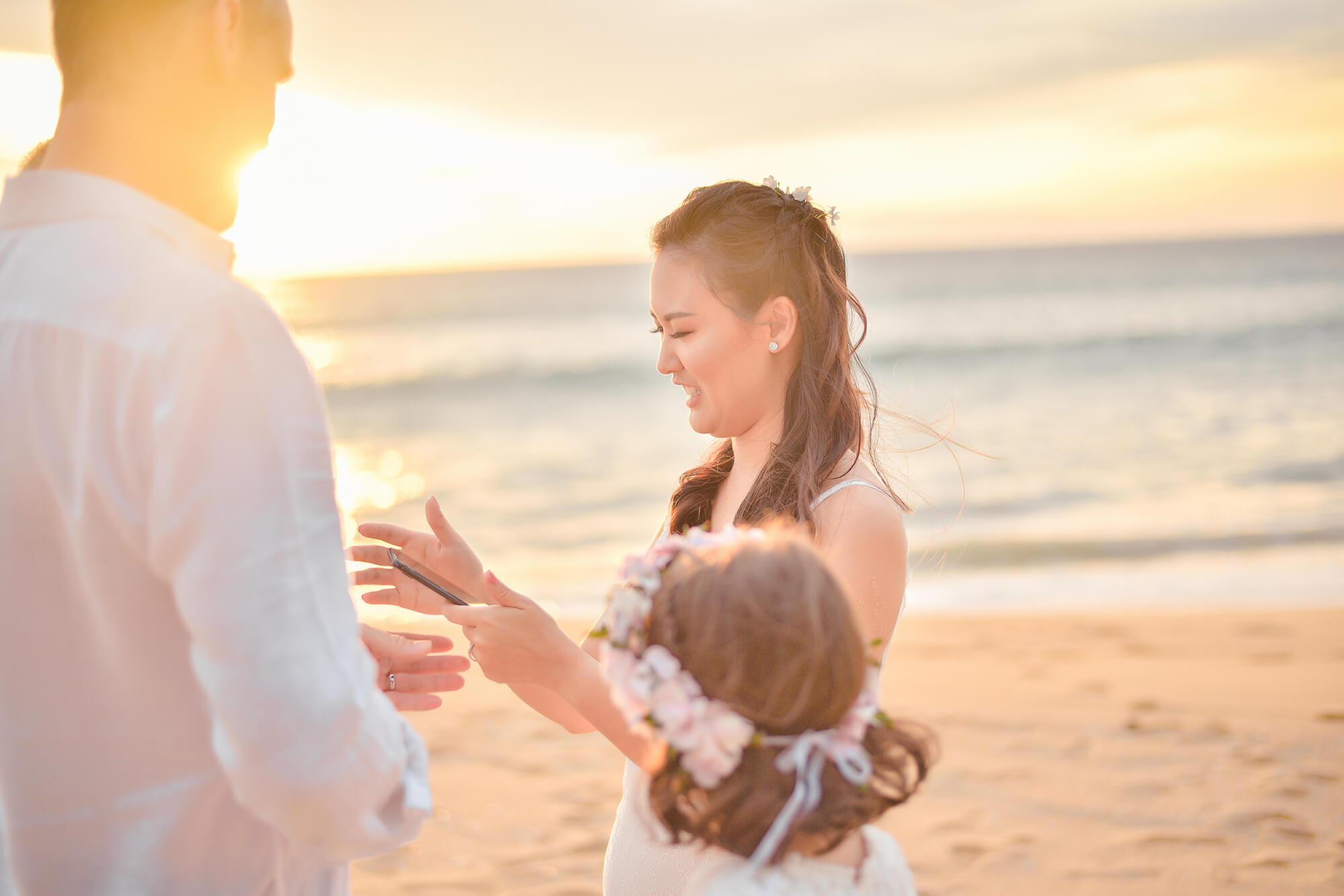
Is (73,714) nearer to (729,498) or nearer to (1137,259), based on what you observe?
(729,498)

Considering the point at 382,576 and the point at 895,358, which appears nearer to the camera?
the point at 382,576

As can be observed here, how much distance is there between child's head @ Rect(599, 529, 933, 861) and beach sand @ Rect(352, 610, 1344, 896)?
119 inches

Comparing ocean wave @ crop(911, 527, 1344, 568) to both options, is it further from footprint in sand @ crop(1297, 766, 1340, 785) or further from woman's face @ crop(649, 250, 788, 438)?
woman's face @ crop(649, 250, 788, 438)

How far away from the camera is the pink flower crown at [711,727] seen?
156 cm

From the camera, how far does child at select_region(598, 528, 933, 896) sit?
1.57 m

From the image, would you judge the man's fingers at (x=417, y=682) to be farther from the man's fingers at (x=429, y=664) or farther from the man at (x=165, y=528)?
the man at (x=165, y=528)

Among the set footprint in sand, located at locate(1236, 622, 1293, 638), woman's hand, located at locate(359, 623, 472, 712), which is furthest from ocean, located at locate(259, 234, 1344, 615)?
woman's hand, located at locate(359, 623, 472, 712)

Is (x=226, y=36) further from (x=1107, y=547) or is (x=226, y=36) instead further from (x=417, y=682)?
(x=1107, y=547)

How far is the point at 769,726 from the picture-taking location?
5.26 ft

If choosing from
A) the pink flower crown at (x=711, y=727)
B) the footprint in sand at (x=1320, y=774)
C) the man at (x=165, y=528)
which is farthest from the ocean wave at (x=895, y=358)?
the man at (x=165, y=528)

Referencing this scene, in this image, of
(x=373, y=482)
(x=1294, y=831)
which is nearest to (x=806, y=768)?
(x=1294, y=831)

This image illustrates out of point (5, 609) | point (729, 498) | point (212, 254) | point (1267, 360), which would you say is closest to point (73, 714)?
point (5, 609)

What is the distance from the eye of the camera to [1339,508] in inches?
451

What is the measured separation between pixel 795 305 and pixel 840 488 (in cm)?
63
